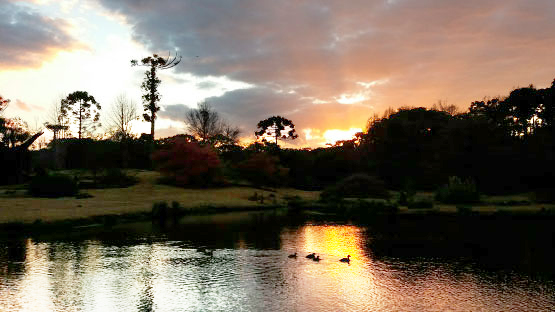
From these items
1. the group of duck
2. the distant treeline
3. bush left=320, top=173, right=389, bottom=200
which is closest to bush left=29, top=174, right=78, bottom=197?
the distant treeline

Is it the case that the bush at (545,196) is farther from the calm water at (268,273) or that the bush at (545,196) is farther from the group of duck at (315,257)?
the group of duck at (315,257)

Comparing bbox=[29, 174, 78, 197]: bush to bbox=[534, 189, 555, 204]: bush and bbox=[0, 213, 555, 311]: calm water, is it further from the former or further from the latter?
bbox=[534, 189, 555, 204]: bush

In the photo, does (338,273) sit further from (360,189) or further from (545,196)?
(545,196)

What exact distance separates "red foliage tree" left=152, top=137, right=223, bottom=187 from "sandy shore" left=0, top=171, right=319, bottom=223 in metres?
2.16

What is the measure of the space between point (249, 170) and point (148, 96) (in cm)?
2531

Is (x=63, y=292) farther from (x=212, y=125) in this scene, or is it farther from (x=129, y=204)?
(x=212, y=125)

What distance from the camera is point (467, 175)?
5809 cm

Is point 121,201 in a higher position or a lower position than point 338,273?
higher

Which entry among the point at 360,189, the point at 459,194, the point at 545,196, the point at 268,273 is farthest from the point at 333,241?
the point at 545,196

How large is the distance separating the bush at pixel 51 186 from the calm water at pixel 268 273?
57.2 ft

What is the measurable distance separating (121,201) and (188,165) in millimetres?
13688

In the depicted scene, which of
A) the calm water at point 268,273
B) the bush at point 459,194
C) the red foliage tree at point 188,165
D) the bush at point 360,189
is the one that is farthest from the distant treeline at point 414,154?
the calm water at point 268,273

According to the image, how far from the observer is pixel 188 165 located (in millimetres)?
55500

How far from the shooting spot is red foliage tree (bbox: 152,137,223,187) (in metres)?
55.3
